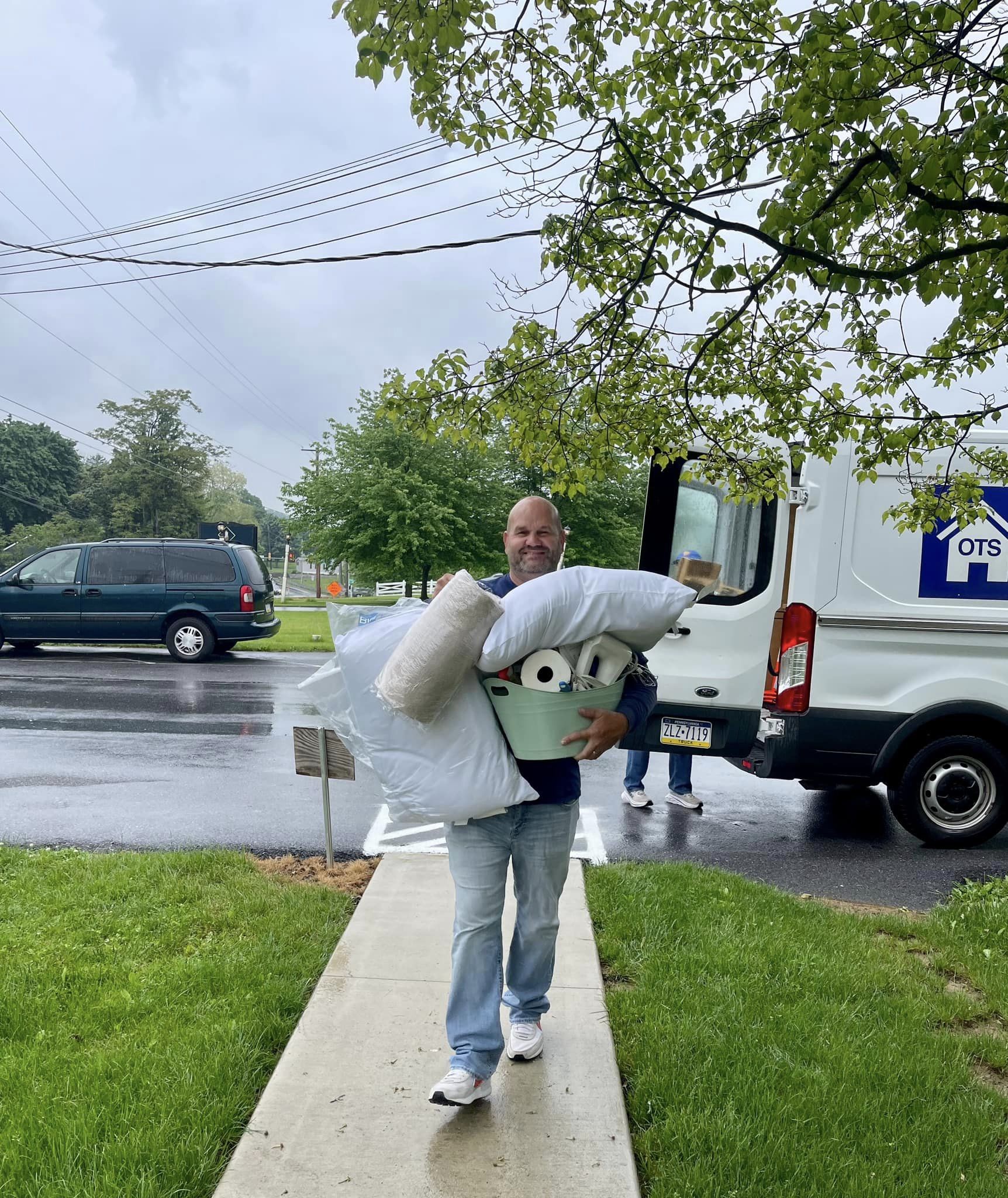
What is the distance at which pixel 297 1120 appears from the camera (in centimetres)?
262

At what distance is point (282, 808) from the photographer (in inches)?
254

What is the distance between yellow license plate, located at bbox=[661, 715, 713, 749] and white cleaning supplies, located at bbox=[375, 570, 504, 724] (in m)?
3.88

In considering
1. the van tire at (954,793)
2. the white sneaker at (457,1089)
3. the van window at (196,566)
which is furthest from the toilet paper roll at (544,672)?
the van window at (196,566)

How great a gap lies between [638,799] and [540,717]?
4536 millimetres

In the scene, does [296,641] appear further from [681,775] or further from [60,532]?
[60,532]

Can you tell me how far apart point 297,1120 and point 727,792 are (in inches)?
216

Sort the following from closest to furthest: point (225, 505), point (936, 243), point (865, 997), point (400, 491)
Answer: point (936, 243) < point (865, 997) < point (400, 491) < point (225, 505)

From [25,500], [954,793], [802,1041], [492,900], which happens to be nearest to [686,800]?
[954,793]

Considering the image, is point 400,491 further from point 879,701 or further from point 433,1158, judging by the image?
point 433,1158

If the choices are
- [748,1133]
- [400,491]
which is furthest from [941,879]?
[400,491]

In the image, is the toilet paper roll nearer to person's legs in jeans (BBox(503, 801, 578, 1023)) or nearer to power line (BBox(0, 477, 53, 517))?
person's legs in jeans (BBox(503, 801, 578, 1023))

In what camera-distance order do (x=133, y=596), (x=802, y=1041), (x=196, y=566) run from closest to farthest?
(x=802, y=1041), (x=133, y=596), (x=196, y=566)

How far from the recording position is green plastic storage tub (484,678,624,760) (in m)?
2.60

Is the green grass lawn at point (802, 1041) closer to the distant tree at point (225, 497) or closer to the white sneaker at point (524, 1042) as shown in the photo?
the white sneaker at point (524, 1042)
